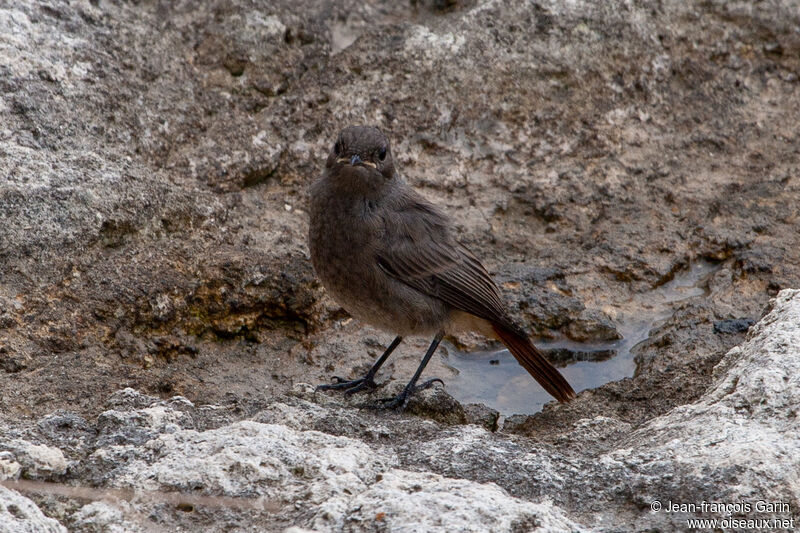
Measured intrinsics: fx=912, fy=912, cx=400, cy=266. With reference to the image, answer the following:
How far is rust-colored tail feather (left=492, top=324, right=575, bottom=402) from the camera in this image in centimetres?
514

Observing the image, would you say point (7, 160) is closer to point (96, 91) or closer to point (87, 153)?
point (87, 153)

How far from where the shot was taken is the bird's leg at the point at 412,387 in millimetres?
4816

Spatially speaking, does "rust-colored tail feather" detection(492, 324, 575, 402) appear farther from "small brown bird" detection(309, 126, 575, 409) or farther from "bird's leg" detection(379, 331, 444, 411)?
"bird's leg" detection(379, 331, 444, 411)

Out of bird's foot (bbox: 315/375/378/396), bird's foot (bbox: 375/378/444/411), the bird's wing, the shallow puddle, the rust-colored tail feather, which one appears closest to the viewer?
bird's foot (bbox: 375/378/444/411)

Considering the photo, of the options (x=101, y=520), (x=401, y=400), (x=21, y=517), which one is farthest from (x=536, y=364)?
(x=21, y=517)

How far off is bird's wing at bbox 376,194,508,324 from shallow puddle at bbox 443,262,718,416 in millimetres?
530

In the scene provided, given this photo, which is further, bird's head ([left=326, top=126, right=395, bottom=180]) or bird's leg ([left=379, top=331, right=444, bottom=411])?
bird's head ([left=326, top=126, right=395, bottom=180])

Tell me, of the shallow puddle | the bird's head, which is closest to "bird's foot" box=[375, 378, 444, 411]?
the shallow puddle

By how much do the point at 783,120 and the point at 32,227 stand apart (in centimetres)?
513

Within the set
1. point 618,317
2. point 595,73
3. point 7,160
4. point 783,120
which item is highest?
point 783,120

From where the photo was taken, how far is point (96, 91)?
551 centimetres

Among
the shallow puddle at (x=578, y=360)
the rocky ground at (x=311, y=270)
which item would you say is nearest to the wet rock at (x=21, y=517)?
the rocky ground at (x=311, y=270)

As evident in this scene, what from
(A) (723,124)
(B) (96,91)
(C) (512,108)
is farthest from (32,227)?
(A) (723,124)

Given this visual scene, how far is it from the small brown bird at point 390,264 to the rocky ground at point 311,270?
1.30 ft
